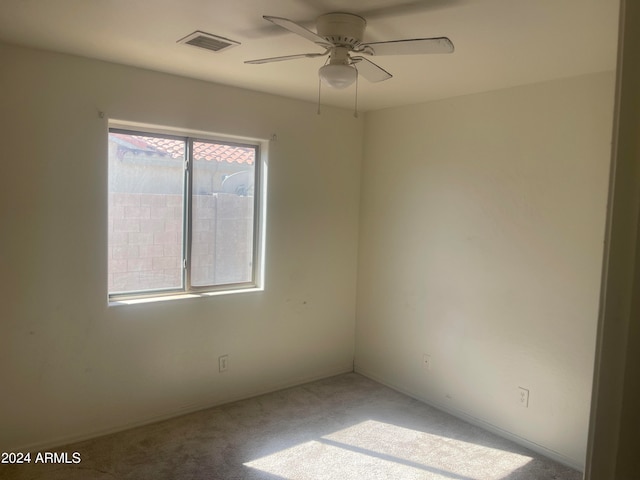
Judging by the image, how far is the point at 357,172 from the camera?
418 centimetres

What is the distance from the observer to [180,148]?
3332 mm

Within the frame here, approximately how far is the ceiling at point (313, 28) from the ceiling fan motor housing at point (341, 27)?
31mm

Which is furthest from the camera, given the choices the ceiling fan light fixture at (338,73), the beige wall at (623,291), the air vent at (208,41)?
the air vent at (208,41)

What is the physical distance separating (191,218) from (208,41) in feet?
4.47

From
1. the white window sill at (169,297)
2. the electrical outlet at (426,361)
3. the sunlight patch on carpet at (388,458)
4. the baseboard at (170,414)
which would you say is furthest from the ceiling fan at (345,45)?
the baseboard at (170,414)

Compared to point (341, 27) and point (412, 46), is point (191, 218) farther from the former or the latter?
point (412, 46)

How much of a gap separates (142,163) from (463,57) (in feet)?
7.07

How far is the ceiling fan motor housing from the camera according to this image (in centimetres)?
198

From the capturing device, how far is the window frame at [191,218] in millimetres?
3139

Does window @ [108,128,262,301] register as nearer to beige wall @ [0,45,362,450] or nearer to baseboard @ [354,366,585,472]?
beige wall @ [0,45,362,450]

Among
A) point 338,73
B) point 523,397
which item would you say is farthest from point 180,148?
point 523,397

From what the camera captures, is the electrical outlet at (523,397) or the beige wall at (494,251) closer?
the beige wall at (494,251)

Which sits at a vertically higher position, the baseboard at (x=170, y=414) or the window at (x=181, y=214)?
the window at (x=181, y=214)

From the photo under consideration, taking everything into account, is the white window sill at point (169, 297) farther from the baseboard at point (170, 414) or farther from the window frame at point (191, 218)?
the baseboard at point (170, 414)
